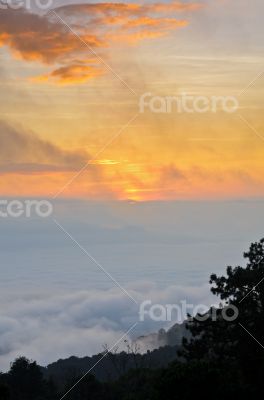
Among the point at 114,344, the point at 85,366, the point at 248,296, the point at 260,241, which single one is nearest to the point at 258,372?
the point at 248,296

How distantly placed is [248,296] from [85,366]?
9750 cm

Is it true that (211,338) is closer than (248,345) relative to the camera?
No

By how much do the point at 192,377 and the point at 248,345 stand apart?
12.4 metres

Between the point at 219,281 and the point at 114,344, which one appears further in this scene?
the point at 114,344

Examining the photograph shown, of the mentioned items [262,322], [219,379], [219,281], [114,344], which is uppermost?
[114,344]

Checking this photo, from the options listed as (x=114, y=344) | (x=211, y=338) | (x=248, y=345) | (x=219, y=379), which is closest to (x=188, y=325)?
(x=211, y=338)

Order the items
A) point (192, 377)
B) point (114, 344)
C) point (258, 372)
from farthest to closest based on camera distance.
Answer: point (114, 344) → point (258, 372) → point (192, 377)

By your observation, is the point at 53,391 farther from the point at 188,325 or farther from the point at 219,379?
the point at 219,379

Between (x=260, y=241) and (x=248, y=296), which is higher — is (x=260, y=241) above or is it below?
above

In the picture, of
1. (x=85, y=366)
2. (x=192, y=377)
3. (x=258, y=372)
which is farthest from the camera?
(x=85, y=366)

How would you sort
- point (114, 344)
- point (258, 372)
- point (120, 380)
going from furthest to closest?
point (114, 344) → point (120, 380) → point (258, 372)

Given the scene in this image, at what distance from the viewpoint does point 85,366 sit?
152750 millimetres

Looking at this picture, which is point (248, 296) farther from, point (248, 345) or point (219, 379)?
point (219, 379)

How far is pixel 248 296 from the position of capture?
59531mm
